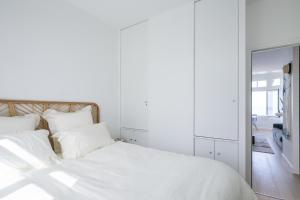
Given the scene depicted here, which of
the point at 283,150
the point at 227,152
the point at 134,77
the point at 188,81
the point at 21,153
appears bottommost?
the point at 283,150

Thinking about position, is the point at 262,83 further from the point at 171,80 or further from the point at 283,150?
the point at 171,80

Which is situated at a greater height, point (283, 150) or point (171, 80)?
point (171, 80)

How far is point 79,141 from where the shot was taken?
1.76 m

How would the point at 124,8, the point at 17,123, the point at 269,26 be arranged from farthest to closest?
1. the point at 124,8
2. the point at 269,26
3. the point at 17,123

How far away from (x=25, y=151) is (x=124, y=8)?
7.28ft

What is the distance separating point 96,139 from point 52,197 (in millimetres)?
940

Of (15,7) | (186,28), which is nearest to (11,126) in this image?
(15,7)

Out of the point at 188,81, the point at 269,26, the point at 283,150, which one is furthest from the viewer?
the point at 283,150

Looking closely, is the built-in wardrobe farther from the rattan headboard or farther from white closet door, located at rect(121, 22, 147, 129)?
the rattan headboard

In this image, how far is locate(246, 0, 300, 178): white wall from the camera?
2.07 m

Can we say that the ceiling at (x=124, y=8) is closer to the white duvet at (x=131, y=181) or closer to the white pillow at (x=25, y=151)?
the white pillow at (x=25, y=151)

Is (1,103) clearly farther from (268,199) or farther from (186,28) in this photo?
(268,199)

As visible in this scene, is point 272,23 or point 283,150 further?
Result: point 283,150

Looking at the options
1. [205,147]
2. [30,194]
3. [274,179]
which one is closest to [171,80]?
[205,147]
